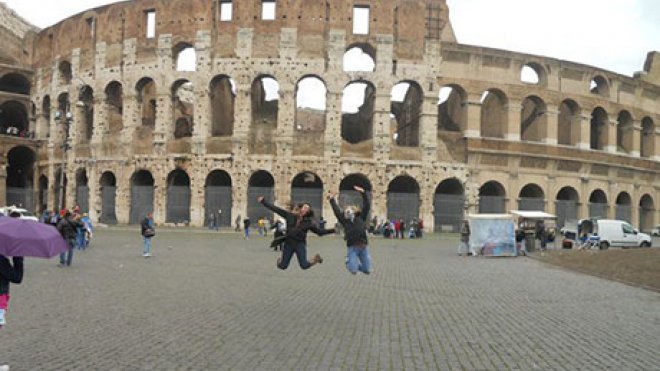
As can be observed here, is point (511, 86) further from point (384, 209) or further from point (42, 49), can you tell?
point (42, 49)

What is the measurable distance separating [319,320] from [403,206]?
2550 centimetres

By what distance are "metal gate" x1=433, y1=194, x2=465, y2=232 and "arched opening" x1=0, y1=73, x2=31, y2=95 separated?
115ft

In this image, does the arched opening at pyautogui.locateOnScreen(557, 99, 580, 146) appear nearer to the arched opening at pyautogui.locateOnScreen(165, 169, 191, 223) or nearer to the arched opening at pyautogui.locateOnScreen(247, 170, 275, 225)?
the arched opening at pyautogui.locateOnScreen(247, 170, 275, 225)

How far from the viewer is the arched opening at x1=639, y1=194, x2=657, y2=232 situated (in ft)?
135

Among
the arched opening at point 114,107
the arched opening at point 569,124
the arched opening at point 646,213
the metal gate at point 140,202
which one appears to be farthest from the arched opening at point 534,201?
the arched opening at point 114,107

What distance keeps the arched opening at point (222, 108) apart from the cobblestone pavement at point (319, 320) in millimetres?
22666

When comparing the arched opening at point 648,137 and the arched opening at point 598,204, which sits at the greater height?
the arched opening at point 648,137

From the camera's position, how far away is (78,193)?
37.0 metres

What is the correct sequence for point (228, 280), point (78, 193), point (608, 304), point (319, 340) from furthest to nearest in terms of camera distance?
point (78, 193) < point (228, 280) < point (608, 304) < point (319, 340)

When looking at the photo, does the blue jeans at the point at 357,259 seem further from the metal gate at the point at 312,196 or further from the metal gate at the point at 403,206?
the metal gate at the point at 403,206

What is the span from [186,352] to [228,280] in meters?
6.07

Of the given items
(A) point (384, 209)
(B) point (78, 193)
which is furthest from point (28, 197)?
(A) point (384, 209)

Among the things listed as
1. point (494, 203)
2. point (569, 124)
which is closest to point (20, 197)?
point (494, 203)

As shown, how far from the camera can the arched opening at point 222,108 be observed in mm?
35816
